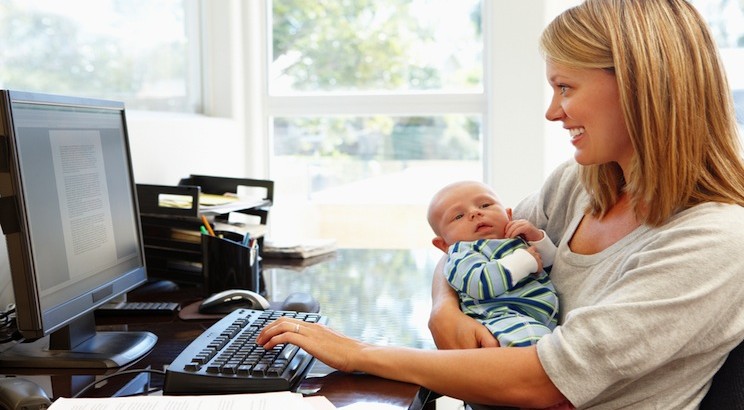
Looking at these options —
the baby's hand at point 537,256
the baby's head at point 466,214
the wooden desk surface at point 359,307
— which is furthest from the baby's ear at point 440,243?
the baby's hand at point 537,256

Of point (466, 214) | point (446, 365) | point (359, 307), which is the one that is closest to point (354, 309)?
point (359, 307)

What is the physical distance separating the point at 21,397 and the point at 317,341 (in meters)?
0.44

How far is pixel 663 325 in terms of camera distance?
1.03m

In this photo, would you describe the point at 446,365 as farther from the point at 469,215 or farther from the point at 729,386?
the point at 469,215

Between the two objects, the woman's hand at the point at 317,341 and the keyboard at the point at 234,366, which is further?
the woman's hand at the point at 317,341

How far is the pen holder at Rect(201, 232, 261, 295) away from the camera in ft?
5.94

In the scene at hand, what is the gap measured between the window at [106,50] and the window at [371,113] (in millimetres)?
496

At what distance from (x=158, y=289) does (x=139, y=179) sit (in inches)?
17.7

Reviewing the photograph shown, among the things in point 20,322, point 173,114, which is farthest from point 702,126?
point 173,114

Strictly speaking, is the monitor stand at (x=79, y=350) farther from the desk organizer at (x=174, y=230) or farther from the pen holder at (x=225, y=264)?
the desk organizer at (x=174, y=230)

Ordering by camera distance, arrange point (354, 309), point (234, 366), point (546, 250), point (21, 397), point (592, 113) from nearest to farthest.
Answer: point (21, 397) → point (234, 366) → point (592, 113) → point (546, 250) → point (354, 309)

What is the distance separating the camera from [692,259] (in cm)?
Answer: 104

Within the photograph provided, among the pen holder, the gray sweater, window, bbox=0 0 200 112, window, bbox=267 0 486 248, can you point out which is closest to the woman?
the gray sweater

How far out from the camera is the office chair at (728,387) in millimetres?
1042
